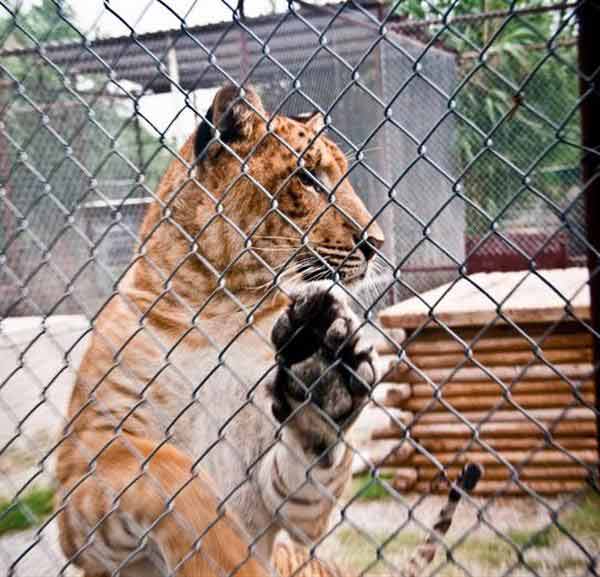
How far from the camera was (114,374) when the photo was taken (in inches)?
93.2

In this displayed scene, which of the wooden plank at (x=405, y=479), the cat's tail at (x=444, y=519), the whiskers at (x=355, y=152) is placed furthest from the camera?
the wooden plank at (x=405, y=479)

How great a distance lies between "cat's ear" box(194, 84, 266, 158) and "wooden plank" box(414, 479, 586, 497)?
98.8 inches

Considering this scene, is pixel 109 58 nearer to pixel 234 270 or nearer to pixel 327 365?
pixel 234 270

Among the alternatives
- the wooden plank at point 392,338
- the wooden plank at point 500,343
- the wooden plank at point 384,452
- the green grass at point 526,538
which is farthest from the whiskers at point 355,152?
the green grass at point 526,538

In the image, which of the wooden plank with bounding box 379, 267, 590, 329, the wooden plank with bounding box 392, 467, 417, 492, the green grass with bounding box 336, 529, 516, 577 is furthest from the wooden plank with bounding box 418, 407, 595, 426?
the green grass with bounding box 336, 529, 516, 577

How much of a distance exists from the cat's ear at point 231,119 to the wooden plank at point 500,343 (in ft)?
6.58

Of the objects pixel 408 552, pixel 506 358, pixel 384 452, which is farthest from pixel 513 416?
pixel 408 552

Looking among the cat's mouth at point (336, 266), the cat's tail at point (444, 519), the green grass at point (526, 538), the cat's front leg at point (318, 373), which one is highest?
the cat's mouth at point (336, 266)

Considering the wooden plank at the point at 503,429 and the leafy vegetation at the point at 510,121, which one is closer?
the wooden plank at the point at 503,429

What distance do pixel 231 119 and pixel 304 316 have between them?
2.80 feet

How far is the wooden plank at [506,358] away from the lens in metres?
4.04

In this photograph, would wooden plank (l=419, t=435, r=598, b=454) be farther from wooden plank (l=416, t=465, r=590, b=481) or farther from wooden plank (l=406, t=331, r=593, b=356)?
wooden plank (l=406, t=331, r=593, b=356)

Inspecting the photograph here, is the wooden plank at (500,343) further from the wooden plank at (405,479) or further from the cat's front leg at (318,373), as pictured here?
the cat's front leg at (318,373)

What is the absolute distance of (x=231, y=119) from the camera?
7.23 feet
